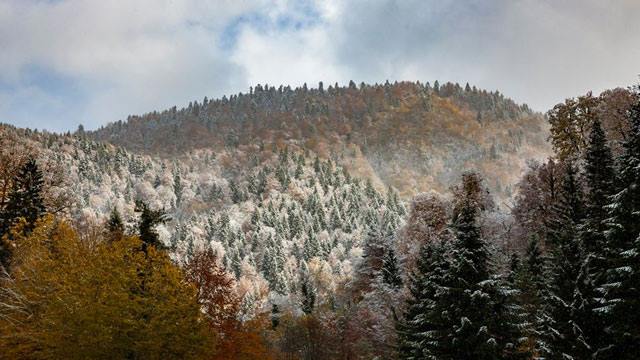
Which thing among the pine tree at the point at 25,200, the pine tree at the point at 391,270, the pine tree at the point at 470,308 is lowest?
the pine tree at the point at 470,308

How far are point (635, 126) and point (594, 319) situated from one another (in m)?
8.68

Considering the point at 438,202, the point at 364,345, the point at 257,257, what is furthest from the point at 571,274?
the point at 257,257

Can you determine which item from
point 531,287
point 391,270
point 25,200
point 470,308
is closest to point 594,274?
point 470,308

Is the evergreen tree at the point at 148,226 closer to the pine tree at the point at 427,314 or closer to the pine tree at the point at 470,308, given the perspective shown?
the pine tree at the point at 427,314

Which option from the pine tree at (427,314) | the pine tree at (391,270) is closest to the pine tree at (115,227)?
the pine tree at (427,314)

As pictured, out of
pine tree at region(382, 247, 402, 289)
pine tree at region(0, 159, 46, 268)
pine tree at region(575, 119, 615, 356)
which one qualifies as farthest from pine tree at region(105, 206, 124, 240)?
pine tree at region(575, 119, 615, 356)

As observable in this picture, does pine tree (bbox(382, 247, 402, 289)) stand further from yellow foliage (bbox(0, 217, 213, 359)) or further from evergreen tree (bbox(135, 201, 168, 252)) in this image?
yellow foliage (bbox(0, 217, 213, 359))

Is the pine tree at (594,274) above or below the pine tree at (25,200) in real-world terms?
below

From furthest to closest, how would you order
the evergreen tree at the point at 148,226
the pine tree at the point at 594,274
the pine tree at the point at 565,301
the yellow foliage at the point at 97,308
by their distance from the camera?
1. the evergreen tree at the point at 148,226
2. the yellow foliage at the point at 97,308
3. the pine tree at the point at 565,301
4. the pine tree at the point at 594,274

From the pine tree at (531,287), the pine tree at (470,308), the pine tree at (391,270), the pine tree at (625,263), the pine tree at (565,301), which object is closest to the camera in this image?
the pine tree at (625,263)

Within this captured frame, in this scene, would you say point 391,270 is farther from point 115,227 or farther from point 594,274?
point 594,274

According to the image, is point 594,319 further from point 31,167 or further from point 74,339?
point 31,167

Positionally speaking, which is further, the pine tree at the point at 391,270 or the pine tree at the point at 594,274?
the pine tree at the point at 391,270

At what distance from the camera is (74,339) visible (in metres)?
28.1
